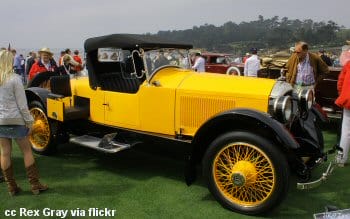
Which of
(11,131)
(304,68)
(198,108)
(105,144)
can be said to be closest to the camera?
(11,131)

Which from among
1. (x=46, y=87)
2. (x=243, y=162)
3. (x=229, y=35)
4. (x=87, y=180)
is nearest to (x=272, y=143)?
(x=243, y=162)

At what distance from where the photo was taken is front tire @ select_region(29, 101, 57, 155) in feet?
19.2

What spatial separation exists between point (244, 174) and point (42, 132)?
11.6 feet

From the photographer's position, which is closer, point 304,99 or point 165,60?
point 304,99

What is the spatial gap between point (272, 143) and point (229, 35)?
244 feet

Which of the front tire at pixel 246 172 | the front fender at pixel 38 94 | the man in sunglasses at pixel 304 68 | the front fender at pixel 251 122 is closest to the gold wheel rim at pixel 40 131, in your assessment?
Answer: the front fender at pixel 38 94

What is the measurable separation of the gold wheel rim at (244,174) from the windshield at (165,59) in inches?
63.6

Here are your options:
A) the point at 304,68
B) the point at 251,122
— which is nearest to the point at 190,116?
the point at 251,122

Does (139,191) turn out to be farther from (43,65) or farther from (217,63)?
(217,63)

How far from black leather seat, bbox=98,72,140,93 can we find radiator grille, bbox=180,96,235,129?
93cm

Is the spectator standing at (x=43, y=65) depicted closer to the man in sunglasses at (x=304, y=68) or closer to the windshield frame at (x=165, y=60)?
the windshield frame at (x=165, y=60)

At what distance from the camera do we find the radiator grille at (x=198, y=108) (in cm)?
441

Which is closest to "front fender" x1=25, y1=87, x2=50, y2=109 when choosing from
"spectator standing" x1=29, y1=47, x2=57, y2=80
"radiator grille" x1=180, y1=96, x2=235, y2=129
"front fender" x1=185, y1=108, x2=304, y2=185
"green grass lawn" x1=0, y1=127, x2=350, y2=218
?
"green grass lawn" x1=0, y1=127, x2=350, y2=218

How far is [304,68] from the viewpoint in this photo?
258 inches
